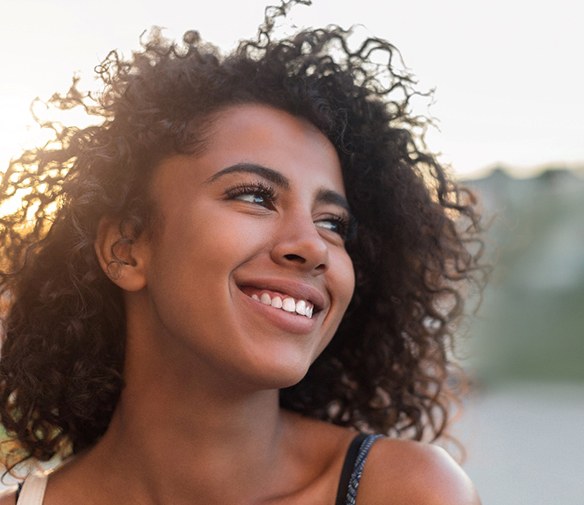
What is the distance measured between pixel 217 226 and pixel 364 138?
65cm

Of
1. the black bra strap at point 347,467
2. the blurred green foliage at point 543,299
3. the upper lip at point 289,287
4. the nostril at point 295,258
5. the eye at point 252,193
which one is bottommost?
the blurred green foliage at point 543,299

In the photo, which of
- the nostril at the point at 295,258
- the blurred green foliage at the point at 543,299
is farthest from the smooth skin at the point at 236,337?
the blurred green foliage at the point at 543,299

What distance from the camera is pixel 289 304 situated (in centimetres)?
231

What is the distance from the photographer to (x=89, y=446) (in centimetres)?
288

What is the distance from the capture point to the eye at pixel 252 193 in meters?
2.37

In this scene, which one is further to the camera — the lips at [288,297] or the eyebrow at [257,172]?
the eyebrow at [257,172]

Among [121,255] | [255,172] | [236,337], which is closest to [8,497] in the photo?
[121,255]

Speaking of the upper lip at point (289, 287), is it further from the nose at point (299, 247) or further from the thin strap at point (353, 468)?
the thin strap at point (353, 468)

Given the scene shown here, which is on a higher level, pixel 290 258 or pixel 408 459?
pixel 290 258

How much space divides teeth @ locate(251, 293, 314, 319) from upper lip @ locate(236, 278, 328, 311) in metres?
0.01

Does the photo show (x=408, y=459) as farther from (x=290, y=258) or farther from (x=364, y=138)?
(x=364, y=138)

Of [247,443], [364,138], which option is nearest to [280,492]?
[247,443]

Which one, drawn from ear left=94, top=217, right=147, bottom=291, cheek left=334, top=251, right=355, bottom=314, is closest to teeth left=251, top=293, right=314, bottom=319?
cheek left=334, top=251, right=355, bottom=314

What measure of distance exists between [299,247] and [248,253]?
121 mm
